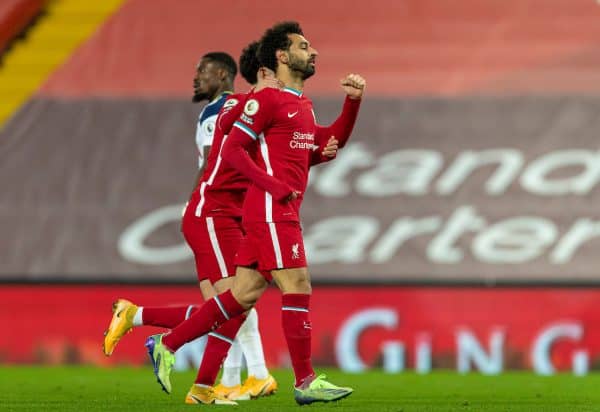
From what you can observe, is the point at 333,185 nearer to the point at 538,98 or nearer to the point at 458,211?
the point at 458,211

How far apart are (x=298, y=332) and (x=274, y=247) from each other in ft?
1.19

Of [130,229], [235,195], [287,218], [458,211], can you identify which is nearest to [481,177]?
[458,211]

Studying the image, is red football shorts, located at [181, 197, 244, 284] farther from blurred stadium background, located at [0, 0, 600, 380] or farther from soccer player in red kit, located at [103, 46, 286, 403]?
blurred stadium background, located at [0, 0, 600, 380]

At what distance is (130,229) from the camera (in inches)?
406

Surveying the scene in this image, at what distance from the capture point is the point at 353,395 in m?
6.75

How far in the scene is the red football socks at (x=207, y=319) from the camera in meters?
5.60

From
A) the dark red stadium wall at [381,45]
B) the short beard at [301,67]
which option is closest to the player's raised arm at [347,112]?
the short beard at [301,67]

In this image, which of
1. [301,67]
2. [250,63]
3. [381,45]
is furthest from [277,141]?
[381,45]

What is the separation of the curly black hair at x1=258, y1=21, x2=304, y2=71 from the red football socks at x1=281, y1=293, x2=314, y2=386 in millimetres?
1008

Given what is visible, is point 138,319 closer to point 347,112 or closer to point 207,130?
point 207,130


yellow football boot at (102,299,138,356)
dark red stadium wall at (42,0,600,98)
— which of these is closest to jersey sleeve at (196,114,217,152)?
yellow football boot at (102,299,138,356)

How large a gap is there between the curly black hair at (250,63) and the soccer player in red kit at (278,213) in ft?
2.23

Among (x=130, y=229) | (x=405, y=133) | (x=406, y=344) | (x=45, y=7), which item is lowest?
(x=406, y=344)

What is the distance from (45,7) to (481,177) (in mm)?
4254
